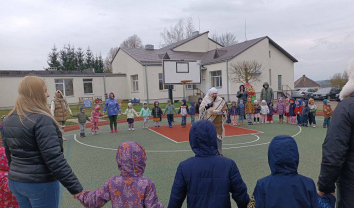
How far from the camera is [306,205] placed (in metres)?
1.86

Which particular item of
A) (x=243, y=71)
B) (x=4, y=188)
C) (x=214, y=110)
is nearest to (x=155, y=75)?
(x=243, y=71)

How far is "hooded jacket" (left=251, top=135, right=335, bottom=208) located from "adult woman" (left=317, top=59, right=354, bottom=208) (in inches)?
12.9

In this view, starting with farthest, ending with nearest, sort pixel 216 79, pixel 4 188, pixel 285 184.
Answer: pixel 216 79, pixel 4 188, pixel 285 184

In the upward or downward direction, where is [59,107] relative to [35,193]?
upward

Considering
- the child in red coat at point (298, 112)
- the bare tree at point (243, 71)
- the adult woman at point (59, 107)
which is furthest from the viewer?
the bare tree at point (243, 71)

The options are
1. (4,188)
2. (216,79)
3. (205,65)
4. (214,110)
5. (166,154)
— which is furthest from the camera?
(205,65)

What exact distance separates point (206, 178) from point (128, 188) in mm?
699

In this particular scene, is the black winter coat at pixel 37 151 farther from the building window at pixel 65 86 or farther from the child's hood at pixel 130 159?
the building window at pixel 65 86

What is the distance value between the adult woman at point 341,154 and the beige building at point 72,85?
2673cm

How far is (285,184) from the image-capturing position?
1.89m

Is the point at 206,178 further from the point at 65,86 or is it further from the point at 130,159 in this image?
the point at 65,86

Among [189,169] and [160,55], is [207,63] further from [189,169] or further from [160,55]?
[189,169]

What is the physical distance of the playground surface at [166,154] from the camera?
207 inches

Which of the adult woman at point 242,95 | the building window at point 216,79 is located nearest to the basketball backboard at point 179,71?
the adult woman at point 242,95
